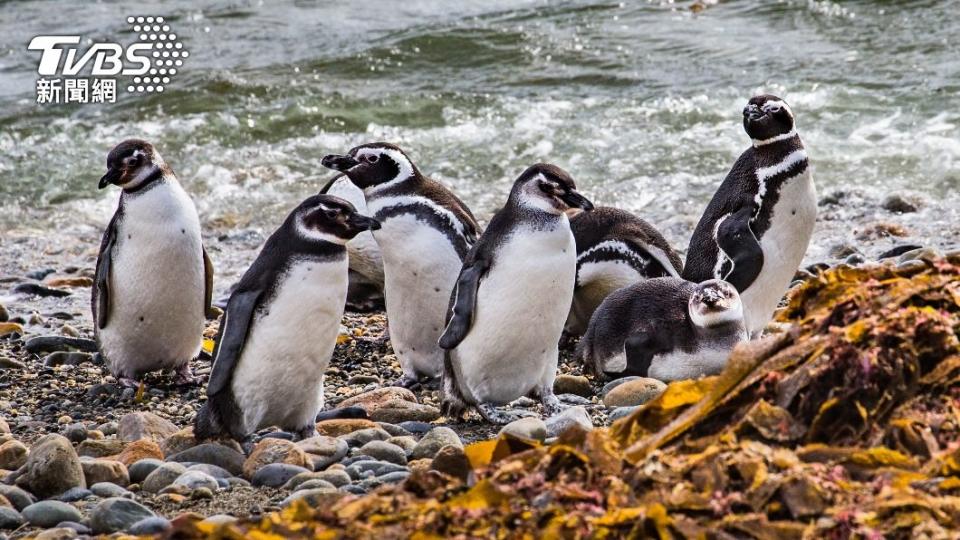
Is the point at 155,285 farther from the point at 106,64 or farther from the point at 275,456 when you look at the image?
the point at 106,64

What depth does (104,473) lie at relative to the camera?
5.11 meters

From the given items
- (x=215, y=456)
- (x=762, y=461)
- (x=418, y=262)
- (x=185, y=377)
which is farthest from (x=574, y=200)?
(x=762, y=461)

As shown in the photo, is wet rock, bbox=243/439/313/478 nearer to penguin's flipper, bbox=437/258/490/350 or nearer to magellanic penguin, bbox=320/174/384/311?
penguin's flipper, bbox=437/258/490/350

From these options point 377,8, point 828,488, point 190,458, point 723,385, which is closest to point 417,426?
point 190,458

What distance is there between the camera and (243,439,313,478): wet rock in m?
5.21

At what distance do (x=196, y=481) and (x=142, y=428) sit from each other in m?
1.03

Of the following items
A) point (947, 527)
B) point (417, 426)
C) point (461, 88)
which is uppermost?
point (947, 527)

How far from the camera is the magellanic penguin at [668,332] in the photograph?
6840 millimetres

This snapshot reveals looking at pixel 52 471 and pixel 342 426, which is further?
pixel 342 426

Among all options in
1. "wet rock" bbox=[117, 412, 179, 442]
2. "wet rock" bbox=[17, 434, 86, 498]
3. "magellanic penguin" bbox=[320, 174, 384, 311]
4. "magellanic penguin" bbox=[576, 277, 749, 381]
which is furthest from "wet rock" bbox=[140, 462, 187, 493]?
"magellanic penguin" bbox=[320, 174, 384, 311]

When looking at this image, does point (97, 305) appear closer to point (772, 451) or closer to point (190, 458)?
point (190, 458)

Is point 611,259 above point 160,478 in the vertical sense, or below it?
below

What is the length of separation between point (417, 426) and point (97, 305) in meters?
2.14

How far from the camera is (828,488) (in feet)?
10.9
